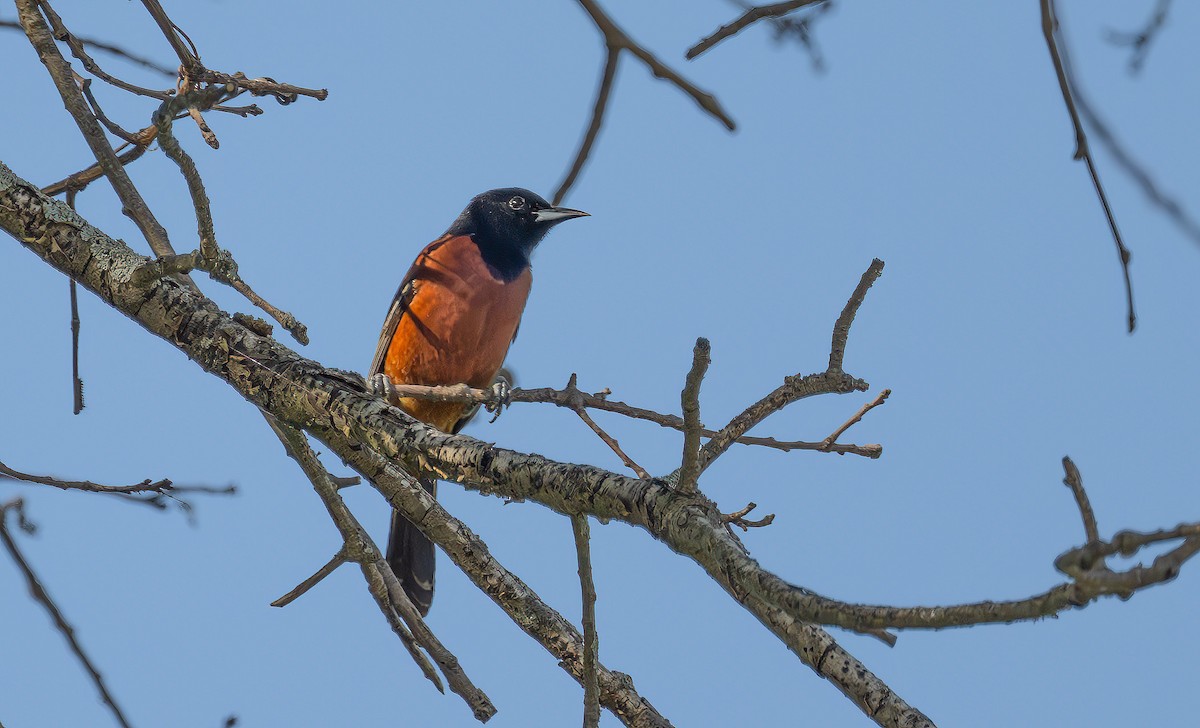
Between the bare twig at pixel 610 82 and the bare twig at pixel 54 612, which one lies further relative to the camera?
the bare twig at pixel 54 612

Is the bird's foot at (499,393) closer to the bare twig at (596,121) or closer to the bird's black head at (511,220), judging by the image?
the bird's black head at (511,220)

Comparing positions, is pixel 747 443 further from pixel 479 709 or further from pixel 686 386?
pixel 686 386

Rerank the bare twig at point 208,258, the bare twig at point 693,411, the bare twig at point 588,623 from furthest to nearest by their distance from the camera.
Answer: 1. the bare twig at point 208,258
2. the bare twig at point 588,623
3. the bare twig at point 693,411

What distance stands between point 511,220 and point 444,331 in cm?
115

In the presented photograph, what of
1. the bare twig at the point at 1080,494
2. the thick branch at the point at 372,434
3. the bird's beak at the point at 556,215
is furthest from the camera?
the bird's beak at the point at 556,215

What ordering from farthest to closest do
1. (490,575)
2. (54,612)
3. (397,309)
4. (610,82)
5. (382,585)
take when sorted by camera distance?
1. (397,309)
2. (382,585)
3. (490,575)
4. (54,612)
5. (610,82)

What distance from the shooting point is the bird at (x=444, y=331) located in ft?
18.9

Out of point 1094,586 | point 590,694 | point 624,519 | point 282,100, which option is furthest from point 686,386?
point 282,100

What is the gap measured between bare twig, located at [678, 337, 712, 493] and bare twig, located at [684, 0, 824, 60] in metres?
0.43

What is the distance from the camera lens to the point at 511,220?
6.66 metres

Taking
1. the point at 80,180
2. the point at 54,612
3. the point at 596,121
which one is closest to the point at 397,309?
the point at 80,180

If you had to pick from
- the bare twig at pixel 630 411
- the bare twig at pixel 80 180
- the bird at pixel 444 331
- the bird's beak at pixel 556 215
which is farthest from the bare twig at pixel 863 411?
the bird's beak at pixel 556 215

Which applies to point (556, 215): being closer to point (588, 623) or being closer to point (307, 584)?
point (307, 584)

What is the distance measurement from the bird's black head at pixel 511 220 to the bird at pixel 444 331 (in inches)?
1.2
